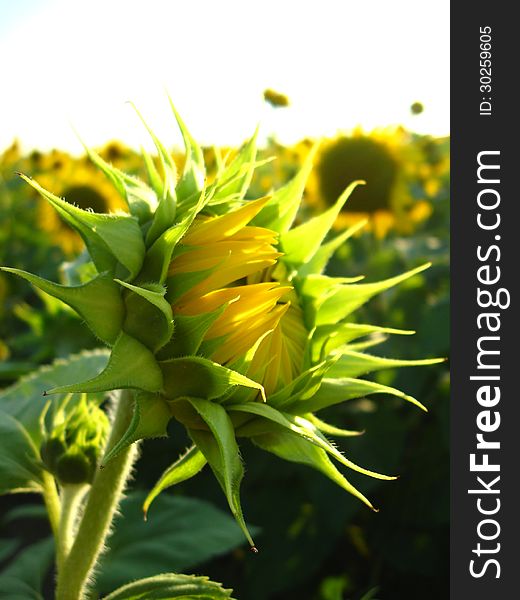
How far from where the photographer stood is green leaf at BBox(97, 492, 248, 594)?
180cm

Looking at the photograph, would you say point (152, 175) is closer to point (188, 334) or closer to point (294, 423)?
point (188, 334)

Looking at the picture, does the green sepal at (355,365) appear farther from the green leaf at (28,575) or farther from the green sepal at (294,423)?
the green leaf at (28,575)

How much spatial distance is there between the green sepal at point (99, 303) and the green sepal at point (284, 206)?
274 millimetres

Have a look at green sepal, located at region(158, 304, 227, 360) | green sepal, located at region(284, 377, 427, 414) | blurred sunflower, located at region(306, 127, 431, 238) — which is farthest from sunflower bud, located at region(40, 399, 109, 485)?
blurred sunflower, located at region(306, 127, 431, 238)

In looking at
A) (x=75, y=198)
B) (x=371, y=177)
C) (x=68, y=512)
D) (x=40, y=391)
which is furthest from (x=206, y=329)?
(x=75, y=198)

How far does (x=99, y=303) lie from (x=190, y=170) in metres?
0.31

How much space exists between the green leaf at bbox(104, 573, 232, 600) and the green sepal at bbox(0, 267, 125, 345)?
0.41 m

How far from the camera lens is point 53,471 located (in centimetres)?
141

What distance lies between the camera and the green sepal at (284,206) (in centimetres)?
131

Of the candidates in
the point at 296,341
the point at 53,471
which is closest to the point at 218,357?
the point at 296,341

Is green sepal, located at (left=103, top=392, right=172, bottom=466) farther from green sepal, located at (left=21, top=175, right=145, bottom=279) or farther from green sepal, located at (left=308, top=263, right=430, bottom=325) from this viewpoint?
green sepal, located at (left=308, top=263, right=430, bottom=325)

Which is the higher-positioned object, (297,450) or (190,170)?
(190,170)

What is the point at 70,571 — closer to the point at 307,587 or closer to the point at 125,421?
the point at 125,421

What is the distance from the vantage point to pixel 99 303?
44.9 inches
